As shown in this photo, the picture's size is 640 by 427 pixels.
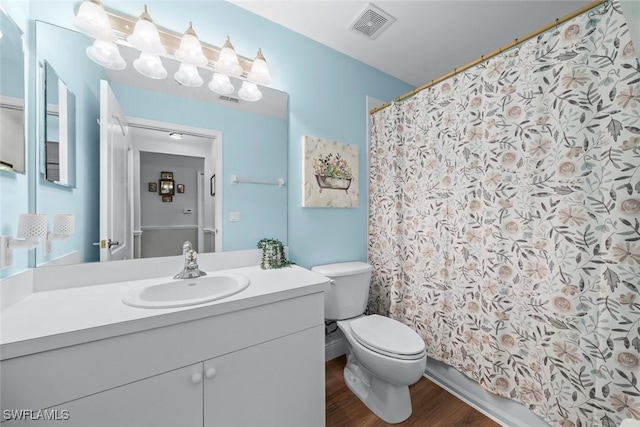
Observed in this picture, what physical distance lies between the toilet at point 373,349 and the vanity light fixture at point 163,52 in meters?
1.31

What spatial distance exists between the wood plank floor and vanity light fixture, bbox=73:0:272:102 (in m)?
1.94

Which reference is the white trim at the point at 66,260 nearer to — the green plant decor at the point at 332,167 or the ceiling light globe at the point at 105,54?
the ceiling light globe at the point at 105,54

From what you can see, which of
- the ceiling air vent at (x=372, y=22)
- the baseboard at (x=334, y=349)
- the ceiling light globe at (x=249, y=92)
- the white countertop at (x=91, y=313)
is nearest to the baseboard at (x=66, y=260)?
the white countertop at (x=91, y=313)

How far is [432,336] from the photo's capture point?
1619 mm

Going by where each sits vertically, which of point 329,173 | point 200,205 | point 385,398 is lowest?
point 385,398

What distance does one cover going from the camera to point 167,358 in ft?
2.67

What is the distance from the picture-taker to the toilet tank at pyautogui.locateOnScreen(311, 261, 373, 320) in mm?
1668

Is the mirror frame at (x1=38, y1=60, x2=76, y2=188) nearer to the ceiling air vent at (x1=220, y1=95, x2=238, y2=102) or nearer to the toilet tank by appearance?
the ceiling air vent at (x1=220, y1=95, x2=238, y2=102)

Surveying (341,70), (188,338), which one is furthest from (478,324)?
(341,70)

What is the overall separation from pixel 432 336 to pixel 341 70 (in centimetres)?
206

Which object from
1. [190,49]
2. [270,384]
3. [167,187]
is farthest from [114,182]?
[270,384]

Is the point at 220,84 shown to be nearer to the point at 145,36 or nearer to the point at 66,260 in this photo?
the point at 145,36

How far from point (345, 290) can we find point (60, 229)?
1.50 metres

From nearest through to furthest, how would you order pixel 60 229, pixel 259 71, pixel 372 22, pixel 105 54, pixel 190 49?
pixel 60 229 < pixel 105 54 < pixel 190 49 < pixel 259 71 < pixel 372 22
